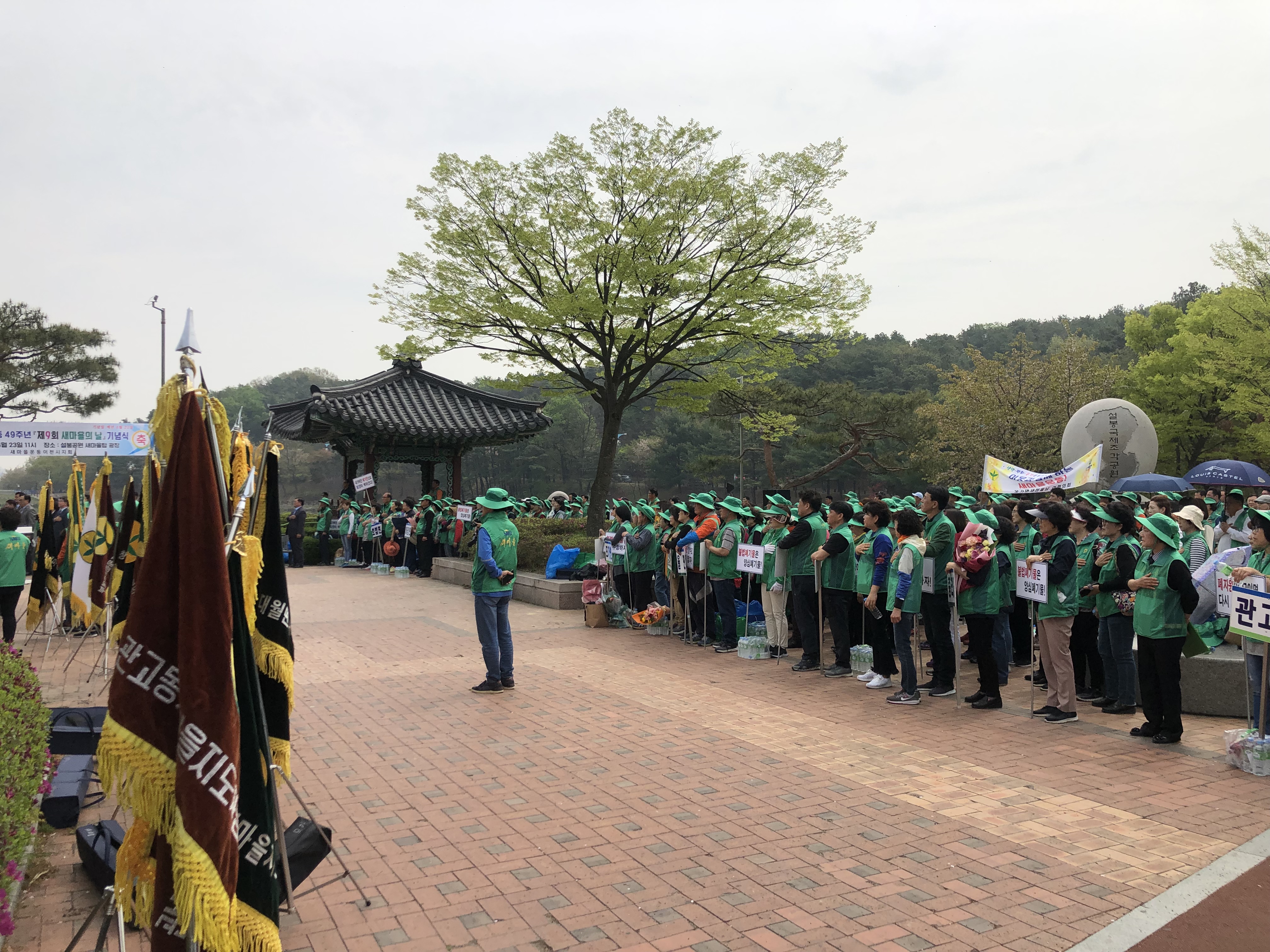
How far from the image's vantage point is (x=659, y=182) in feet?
55.9

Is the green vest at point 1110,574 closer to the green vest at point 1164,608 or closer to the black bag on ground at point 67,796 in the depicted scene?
the green vest at point 1164,608

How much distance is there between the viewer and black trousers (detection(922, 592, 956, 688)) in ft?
28.8

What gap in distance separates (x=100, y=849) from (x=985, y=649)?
725 cm

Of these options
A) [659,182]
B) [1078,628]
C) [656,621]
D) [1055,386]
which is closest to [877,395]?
[1055,386]

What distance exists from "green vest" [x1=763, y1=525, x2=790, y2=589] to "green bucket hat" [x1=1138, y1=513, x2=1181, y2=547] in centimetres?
414

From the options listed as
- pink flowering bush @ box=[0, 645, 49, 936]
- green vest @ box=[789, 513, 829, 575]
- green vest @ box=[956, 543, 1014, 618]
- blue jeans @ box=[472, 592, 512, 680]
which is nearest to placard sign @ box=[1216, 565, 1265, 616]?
green vest @ box=[956, 543, 1014, 618]

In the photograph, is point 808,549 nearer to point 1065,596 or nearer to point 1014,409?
point 1065,596

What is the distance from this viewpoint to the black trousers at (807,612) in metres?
10.3

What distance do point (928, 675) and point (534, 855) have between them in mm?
6445

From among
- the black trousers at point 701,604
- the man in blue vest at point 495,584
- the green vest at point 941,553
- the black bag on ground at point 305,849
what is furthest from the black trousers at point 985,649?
the black bag on ground at point 305,849

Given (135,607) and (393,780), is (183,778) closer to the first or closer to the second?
(135,607)

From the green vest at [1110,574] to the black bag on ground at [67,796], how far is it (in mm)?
8077

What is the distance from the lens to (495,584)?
892cm

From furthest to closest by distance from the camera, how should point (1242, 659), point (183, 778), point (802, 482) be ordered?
point (802, 482) → point (1242, 659) → point (183, 778)
